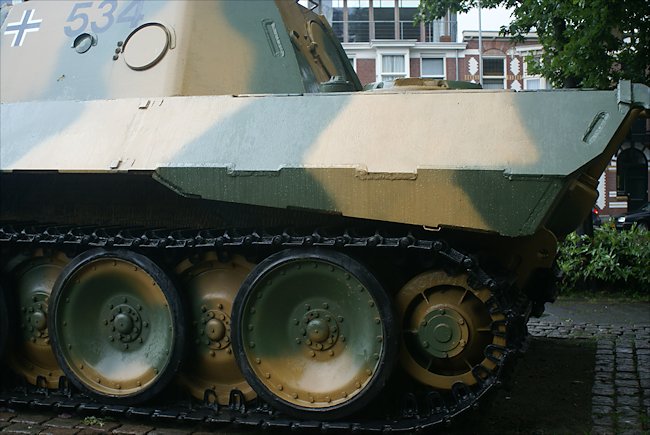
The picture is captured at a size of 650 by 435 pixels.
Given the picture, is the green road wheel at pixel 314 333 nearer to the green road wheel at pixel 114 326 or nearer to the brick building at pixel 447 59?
the green road wheel at pixel 114 326

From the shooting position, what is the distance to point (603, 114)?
4594mm

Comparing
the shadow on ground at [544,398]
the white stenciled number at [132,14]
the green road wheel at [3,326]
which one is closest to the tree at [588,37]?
the shadow on ground at [544,398]

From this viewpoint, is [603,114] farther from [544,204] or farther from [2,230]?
[2,230]

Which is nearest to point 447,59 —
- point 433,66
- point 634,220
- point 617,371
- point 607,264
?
Answer: point 433,66

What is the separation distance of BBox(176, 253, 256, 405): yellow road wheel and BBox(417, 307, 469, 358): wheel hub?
4.40 feet

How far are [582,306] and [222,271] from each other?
6.54 meters

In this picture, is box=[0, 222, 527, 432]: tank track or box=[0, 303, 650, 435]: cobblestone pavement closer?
box=[0, 222, 527, 432]: tank track

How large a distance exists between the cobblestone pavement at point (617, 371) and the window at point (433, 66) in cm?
2399

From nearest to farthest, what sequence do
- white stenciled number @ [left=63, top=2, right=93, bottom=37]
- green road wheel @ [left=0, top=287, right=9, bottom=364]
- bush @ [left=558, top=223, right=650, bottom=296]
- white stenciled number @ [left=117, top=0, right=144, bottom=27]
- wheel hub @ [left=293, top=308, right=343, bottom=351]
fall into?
wheel hub @ [left=293, top=308, right=343, bottom=351] → green road wheel @ [left=0, top=287, right=9, bottom=364] → white stenciled number @ [left=117, top=0, right=144, bottom=27] → white stenciled number @ [left=63, top=2, right=93, bottom=37] → bush @ [left=558, top=223, right=650, bottom=296]

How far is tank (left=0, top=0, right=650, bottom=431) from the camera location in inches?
186

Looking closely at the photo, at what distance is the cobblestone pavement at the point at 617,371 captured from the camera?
5.44 metres

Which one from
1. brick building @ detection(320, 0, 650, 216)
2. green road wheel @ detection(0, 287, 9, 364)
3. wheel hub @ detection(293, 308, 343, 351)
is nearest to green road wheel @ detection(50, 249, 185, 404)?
green road wheel @ detection(0, 287, 9, 364)

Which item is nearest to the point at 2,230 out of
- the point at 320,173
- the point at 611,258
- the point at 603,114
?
the point at 320,173

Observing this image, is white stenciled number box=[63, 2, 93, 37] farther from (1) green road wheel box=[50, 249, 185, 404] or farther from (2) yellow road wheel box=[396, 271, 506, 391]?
(2) yellow road wheel box=[396, 271, 506, 391]
